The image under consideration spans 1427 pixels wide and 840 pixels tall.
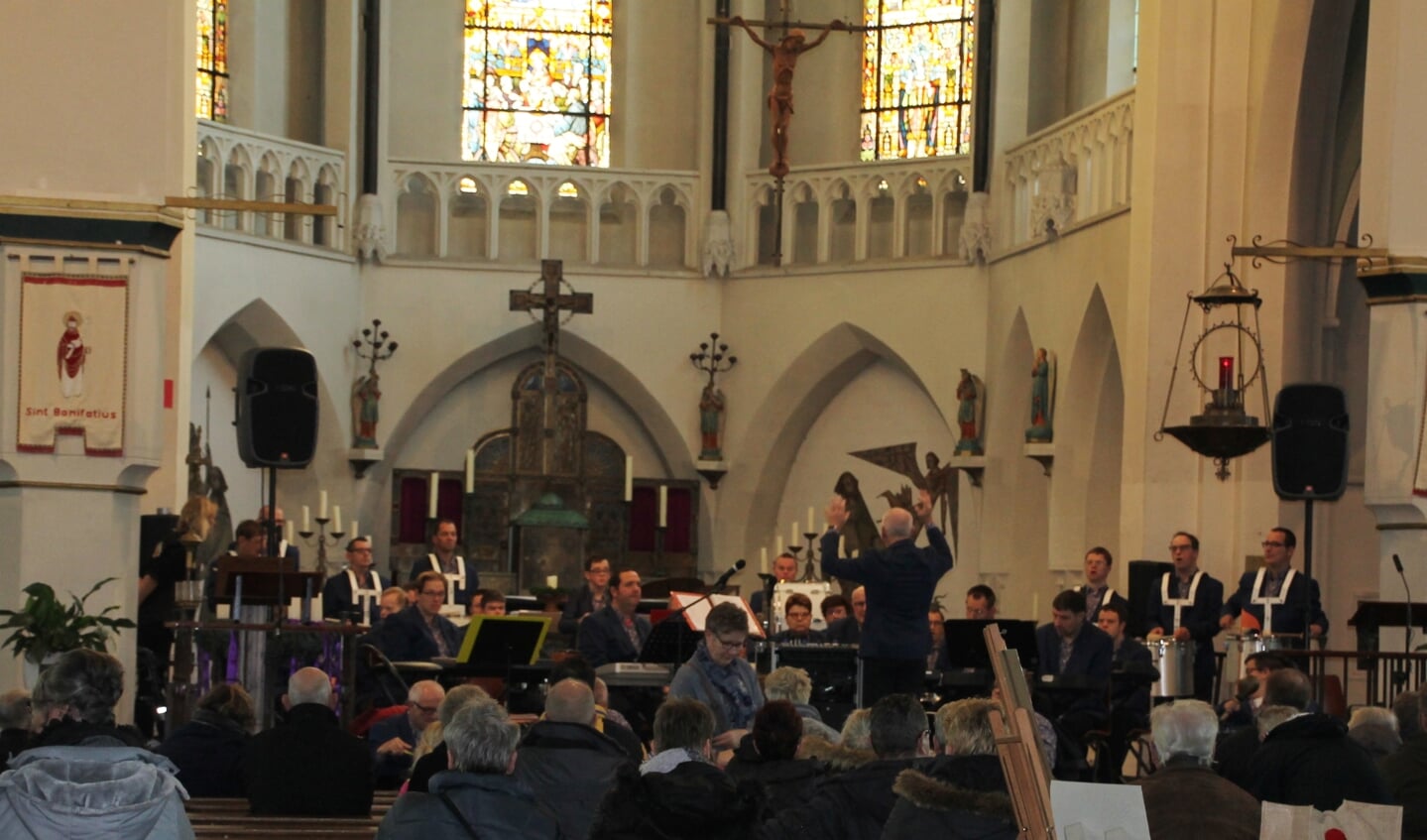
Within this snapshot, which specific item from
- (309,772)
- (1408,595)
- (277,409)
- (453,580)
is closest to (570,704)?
(309,772)

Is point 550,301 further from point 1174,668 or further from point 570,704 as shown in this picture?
point 570,704

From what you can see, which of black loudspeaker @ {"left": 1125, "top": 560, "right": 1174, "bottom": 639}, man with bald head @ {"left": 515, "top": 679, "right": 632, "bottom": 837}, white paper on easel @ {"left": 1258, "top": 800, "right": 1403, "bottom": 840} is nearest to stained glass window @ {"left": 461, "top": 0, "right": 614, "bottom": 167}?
black loudspeaker @ {"left": 1125, "top": 560, "right": 1174, "bottom": 639}

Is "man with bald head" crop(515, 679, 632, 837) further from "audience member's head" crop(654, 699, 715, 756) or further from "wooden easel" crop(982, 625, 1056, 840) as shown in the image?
"wooden easel" crop(982, 625, 1056, 840)

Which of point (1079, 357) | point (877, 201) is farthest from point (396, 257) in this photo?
point (1079, 357)

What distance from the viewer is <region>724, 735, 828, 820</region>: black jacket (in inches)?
258

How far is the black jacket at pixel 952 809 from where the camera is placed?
5.39 meters

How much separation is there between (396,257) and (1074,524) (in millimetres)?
6974

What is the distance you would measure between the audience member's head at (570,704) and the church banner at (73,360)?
5.25m

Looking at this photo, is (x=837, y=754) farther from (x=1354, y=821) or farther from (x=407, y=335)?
(x=407, y=335)

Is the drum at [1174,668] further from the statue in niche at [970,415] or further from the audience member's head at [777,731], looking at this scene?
the statue in niche at [970,415]

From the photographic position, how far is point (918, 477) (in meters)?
21.2

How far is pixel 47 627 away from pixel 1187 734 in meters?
6.45

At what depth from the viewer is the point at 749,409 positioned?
71.8 ft

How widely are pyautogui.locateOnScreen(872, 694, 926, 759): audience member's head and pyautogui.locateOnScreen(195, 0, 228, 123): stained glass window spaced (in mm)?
15208
